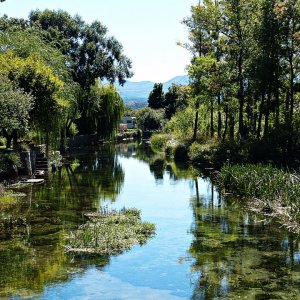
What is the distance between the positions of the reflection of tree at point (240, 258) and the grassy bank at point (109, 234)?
158 centimetres

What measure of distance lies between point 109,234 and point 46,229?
2.36 metres

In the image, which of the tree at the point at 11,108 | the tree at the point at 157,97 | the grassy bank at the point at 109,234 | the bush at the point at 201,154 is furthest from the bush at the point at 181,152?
the tree at the point at 157,97

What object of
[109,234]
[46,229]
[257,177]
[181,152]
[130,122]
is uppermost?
[130,122]

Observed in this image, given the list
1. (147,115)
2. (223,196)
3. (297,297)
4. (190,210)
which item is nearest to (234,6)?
(223,196)

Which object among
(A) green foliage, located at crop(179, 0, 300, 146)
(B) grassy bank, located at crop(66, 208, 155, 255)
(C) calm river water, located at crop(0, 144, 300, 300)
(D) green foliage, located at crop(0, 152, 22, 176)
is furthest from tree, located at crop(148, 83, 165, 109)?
(B) grassy bank, located at crop(66, 208, 155, 255)

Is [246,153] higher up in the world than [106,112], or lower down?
lower down

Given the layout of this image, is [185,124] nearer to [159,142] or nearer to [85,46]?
[159,142]

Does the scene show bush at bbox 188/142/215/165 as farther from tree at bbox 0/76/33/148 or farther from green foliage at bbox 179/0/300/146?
tree at bbox 0/76/33/148

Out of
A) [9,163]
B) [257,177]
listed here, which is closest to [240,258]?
[257,177]

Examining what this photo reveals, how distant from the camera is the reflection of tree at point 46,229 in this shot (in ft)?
33.2

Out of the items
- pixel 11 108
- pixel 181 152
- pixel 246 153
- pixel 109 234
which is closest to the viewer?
pixel 109 234

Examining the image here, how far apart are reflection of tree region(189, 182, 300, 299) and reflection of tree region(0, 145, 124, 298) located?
2.57m

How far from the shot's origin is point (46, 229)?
14.2m

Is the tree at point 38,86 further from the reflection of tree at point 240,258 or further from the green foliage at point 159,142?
the green foliage at point 159,142
